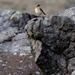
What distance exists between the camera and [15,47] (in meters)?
15.9

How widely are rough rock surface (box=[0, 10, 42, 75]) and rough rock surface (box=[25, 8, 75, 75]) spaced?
1.76m

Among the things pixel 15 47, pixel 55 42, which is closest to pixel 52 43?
pixel 55 42

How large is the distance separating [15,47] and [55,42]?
627 centimetres

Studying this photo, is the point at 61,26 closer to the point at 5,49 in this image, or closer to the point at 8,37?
the point at 5,49

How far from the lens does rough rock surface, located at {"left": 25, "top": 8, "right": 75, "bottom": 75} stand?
10195 mm

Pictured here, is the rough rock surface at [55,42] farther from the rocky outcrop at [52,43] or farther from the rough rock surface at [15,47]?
the rough rock surface at [15,47]

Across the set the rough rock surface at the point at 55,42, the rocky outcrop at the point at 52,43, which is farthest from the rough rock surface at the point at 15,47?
the rough rock surface at the point at 55,42

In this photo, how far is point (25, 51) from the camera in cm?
1494

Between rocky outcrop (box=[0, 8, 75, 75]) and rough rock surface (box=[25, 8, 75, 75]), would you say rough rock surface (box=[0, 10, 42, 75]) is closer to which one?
rocky outcrop (box=[0, 8, 75, 75])

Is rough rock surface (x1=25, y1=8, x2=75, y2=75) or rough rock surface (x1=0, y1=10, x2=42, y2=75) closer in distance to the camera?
rough rock surface (x1=25, y1=8, x2=75, y2=75)

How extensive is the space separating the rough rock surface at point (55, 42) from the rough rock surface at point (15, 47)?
69.5 inches

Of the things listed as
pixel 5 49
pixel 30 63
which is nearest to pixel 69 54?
pixel 30 63

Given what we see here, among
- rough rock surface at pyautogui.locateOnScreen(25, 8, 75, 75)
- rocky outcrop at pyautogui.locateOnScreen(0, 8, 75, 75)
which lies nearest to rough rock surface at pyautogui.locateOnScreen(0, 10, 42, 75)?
rocky outcrop at pyautogui.locateOnScreen(0, 8, 75, 75)

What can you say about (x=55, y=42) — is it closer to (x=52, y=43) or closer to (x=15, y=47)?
(x=52, y=43)
